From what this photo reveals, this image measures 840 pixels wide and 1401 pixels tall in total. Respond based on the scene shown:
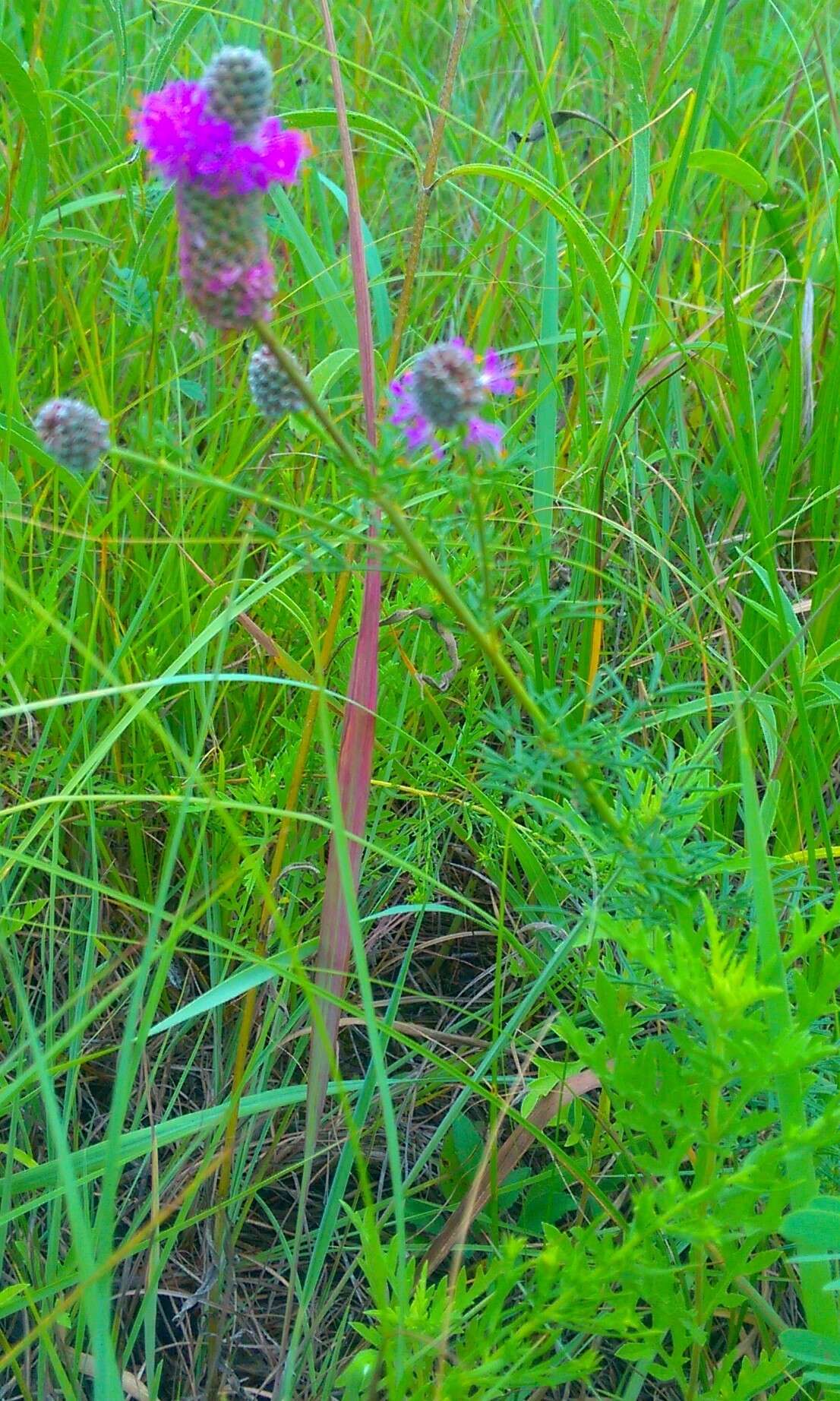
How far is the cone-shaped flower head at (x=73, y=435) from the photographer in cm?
65

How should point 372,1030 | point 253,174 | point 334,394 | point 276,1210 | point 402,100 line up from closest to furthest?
point 253,174
point 372,1030
point 276,1210
point 334,394
point 402,100

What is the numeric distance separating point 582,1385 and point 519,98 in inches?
67.8

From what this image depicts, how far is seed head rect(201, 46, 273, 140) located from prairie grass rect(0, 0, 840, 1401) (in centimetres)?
16

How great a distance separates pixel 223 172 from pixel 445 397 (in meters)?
0.16

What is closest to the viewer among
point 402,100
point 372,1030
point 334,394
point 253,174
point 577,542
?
point 253,174

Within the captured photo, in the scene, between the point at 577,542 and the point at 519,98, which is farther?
the point at 519,98

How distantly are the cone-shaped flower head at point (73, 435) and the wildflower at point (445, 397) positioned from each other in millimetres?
165

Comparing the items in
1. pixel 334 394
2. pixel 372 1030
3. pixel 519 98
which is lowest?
pixel 372 1030

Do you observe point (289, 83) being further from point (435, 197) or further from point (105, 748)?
point (105, 748)

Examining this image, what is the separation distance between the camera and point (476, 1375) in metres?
0.70

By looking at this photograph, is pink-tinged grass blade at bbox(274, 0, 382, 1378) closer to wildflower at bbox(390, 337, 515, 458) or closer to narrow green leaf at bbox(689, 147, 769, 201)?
wildflower at bbox(390, 337, 515, 458)

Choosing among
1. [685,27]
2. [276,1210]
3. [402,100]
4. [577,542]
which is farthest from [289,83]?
[276,1210]

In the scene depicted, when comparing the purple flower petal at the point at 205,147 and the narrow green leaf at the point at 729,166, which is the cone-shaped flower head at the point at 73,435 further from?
the narrow green leaf at the point at 729,166

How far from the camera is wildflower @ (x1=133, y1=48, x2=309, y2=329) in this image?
0.58 metres
